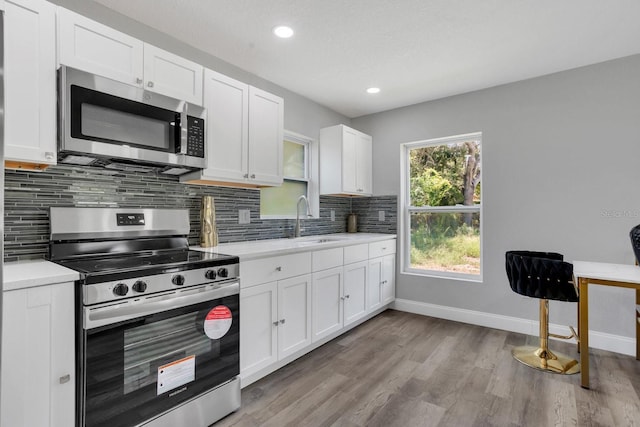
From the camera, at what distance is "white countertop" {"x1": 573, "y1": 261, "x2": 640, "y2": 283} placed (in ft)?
6.91

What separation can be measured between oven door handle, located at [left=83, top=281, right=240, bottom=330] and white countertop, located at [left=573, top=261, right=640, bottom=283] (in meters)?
2.33

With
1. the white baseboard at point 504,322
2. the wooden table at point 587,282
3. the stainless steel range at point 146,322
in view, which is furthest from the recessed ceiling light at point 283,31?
the white baseboard at point 504,322

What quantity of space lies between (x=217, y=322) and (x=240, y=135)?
4.49ft

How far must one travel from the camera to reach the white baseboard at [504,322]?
2.81 meters

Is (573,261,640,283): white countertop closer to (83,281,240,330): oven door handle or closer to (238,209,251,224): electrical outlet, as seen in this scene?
(83,281,240,330): oven door handle

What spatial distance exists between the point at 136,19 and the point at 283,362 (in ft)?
8.55

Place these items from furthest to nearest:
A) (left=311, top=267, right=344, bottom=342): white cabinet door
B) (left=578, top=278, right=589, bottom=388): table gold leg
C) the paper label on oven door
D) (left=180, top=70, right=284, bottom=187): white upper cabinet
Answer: (left=311, top=267, right=344, bottom=342): white cabinet door < (left=180, top=70, right=284, bottom=187): white upper cabinet < (left=578, top=278, right=589, bottom=388): table gold leg < the paper label on oven door

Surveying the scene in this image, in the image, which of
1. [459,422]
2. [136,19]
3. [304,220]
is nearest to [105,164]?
[136,19]

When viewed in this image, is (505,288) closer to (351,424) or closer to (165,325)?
(351,424)

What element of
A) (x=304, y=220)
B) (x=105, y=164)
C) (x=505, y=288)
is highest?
(x=105, y=164)

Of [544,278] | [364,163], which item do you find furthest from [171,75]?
[544,278]

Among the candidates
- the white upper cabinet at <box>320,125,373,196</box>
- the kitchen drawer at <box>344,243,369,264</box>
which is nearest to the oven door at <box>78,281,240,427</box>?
the kitchen drawer at <box>344,243,369,264</box>

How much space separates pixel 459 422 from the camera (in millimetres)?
1890

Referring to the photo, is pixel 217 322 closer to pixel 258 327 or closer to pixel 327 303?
pixel 258 327
